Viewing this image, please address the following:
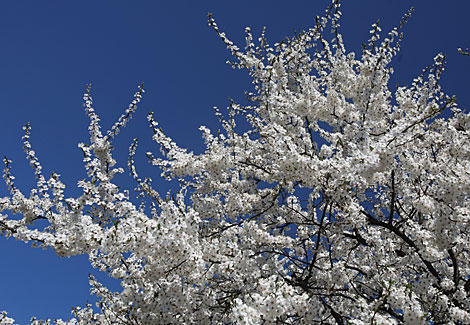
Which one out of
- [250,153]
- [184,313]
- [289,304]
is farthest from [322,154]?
[184,313]

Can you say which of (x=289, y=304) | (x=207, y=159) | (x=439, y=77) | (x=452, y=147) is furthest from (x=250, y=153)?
(x=439, y=77)

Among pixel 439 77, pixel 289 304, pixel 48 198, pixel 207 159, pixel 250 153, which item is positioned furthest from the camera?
pixel 439 77

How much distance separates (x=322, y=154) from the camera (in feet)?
24.1

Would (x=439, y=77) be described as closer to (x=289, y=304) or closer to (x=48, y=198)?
(x=289, y=304)

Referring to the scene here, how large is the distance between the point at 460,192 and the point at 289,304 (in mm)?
3511

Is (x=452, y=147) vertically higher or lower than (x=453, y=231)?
higher

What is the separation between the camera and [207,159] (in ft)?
23.5

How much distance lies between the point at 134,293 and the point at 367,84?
6151 mm

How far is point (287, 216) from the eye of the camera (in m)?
8.42

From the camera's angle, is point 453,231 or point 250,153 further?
point 250,153

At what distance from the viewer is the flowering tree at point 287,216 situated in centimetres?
523

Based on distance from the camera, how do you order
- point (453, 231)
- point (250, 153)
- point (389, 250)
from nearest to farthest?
point (453, 231), point (250, 153), point (389, 250)

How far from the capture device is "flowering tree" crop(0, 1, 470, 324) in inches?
206

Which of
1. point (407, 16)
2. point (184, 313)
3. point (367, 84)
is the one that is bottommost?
point (184, 313)
